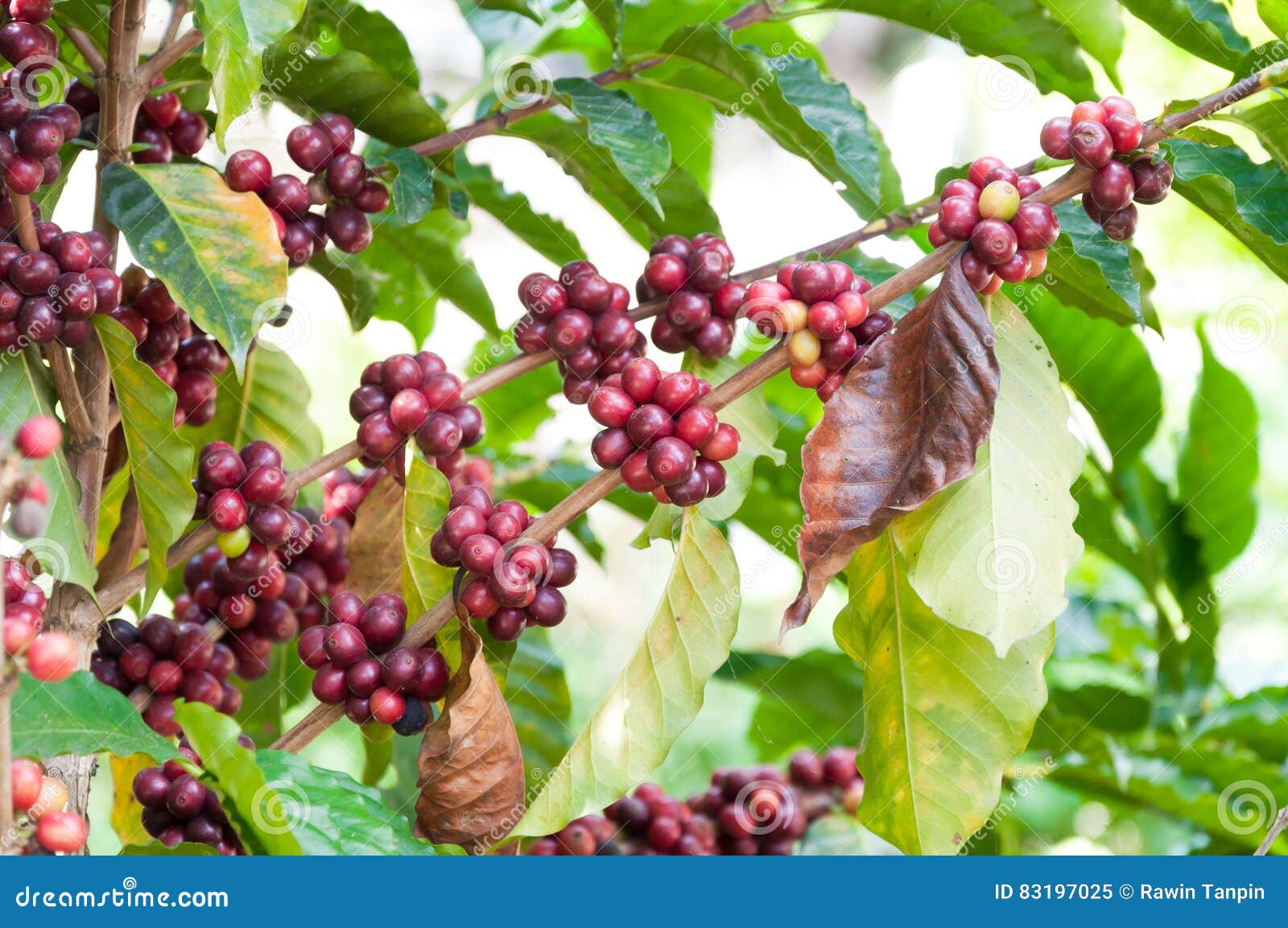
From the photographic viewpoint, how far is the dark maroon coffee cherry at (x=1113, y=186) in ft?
3.00

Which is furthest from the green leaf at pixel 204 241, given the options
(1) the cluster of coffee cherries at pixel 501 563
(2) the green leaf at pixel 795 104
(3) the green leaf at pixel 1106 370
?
(3) the green leaf at pixel 1106 370

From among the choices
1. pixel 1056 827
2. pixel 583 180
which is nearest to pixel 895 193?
pixel 583 180

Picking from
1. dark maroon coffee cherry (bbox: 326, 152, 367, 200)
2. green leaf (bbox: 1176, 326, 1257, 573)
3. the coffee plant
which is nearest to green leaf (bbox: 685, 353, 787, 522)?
the coffee plant

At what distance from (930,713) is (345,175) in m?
0.65

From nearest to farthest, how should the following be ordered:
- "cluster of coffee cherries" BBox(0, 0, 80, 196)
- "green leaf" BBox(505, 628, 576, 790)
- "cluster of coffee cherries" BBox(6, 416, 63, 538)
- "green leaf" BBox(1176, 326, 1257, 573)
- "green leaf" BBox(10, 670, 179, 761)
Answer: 1. "cluster of coffee cherries" BBox(6, 416, 63, 538)
2. "green leaf" BBox(10, 670, 179, 761)
3. "cluster of coffee cherries" BBox(0, 0, 80, 196)
4. "green leaf" BBox(505, 628, 576, 790)
5. "green leaf" BBox(1176, 326, 1257, 573)

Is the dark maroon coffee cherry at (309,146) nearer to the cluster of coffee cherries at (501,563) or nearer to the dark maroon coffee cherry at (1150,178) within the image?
the cluster of coffee cherries at (501,563)

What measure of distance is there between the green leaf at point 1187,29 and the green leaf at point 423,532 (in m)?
0.75

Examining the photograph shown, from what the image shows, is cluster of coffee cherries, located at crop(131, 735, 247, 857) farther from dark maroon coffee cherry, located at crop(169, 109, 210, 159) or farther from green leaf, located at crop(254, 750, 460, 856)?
dark maroon coffee cherry, located at crop(169, 109, 210, 159)

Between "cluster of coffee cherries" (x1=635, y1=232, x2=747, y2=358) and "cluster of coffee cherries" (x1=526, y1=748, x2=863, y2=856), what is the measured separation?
539 mm

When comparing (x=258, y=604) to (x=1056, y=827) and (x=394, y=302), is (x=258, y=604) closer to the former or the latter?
(x=394, y=302)

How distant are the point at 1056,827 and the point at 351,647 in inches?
47.1

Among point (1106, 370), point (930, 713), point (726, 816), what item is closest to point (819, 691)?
point (726, 816)

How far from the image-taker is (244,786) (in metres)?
0.79

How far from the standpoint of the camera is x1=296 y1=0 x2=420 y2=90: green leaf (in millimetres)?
1157
